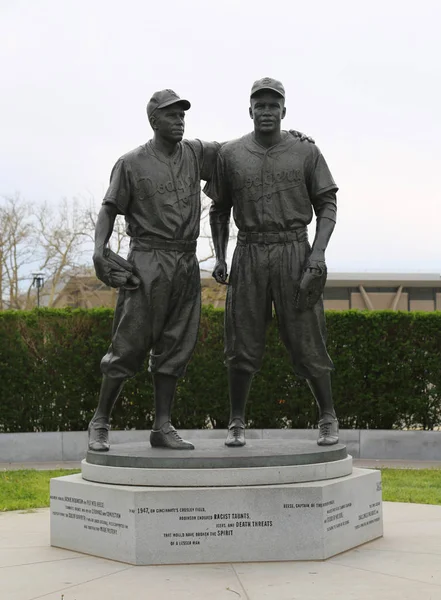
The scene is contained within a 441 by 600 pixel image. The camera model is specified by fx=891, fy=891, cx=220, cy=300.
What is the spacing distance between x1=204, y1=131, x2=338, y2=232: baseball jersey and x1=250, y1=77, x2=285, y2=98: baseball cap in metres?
0.36

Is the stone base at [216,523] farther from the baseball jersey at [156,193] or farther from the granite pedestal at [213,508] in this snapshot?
the baseball jersey at [156,193]

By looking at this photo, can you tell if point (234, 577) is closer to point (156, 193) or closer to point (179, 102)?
point (156, 193)

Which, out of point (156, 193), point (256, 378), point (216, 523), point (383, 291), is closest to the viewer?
→ point (216, 523)

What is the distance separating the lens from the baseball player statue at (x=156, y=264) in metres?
6.14

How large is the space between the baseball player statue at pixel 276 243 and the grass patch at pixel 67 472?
269cm

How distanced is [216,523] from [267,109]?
2.92m

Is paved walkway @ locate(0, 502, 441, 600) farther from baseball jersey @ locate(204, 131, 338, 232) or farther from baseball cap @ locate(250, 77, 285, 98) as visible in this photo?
baseball cap @ locate(250, 77, 285, 98)

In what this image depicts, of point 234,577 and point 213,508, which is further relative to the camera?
point 213,508

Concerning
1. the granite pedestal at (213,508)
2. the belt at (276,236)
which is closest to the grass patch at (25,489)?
the granite pedestal at (213,508)

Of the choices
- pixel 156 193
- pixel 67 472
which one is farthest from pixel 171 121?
pixel 67 472

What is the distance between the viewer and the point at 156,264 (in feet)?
20.2

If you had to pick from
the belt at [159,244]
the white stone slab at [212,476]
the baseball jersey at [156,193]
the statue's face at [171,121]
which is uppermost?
the statue's face at [171,121]

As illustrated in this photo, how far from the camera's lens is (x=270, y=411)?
12562 mm

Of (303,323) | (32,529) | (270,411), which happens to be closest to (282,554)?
(303,323)
